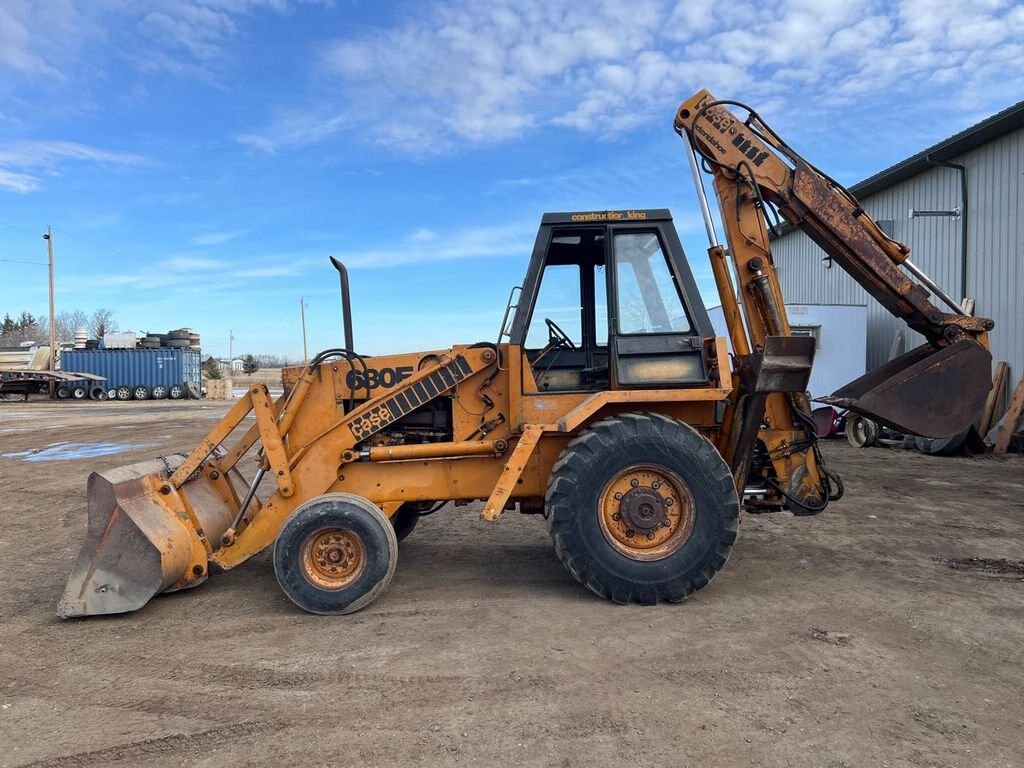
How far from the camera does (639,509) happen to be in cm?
475

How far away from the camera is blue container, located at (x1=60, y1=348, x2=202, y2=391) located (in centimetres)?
3856

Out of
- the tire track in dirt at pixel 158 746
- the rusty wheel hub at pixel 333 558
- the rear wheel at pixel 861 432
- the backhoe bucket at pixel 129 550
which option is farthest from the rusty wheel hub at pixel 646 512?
the rear wheel at pixel 861 432

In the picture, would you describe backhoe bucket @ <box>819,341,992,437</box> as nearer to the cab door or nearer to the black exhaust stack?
the cab door

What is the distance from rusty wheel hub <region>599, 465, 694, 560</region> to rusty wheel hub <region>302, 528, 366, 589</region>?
5.42ft

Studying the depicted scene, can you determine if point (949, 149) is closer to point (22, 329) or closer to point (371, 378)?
point (371, 378)

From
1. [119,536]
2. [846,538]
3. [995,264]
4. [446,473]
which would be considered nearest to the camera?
[119,536]

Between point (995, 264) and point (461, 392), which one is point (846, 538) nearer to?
point (461, 392)

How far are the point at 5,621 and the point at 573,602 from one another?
3767 millimetres

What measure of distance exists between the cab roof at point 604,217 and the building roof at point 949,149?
11151mm

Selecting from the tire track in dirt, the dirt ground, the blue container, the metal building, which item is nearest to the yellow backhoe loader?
the dirt ground

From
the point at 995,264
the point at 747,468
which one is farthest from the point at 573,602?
the point at 995,264

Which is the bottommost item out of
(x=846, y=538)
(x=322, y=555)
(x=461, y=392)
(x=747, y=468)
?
(x=846, y=538)

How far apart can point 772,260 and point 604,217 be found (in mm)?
1475

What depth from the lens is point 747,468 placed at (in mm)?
5285
